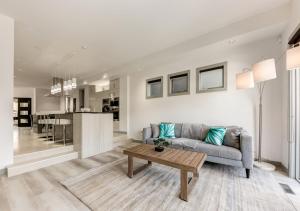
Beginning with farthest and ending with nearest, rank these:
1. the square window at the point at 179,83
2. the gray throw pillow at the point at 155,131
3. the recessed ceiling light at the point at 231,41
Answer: the square window at the point at 179,83
the gray throw pillow at the point at 155,131
the recessed ceiling light at the point at 231,41

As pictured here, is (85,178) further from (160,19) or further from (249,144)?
(160,19)

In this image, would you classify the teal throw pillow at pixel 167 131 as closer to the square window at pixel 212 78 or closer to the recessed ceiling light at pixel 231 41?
the square window at pixel 212 78

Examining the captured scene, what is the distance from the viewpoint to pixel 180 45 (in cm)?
367

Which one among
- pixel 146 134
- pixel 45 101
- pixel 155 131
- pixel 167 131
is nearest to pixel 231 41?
pixel 167 131

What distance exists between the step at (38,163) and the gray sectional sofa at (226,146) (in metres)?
2.08

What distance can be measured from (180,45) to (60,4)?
8.89 ft

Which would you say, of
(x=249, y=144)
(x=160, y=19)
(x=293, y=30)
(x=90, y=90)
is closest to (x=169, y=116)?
(x=249, y=144)

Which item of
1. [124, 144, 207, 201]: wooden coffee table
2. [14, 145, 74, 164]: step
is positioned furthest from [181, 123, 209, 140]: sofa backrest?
[14, 145, 74, 164]: step

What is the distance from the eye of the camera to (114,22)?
2.79 meters

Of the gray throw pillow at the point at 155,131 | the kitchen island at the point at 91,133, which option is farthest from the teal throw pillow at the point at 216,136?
the kitchen island at the point at 91,133

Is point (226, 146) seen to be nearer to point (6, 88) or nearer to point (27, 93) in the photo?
point (6, 88)

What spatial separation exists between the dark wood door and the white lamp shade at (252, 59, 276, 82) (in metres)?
12.4

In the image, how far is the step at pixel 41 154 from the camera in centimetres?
290

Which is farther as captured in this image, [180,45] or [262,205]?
[180,45]
